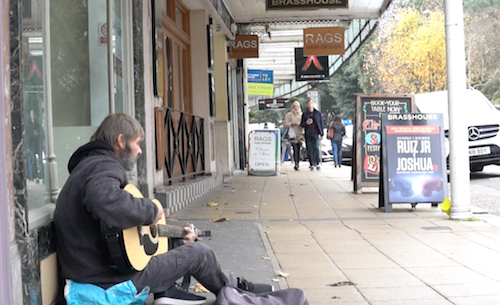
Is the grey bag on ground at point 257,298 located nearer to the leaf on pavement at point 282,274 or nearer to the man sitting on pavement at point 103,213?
the man sitting on pavement at point 103,213

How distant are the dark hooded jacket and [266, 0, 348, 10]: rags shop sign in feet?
30.1

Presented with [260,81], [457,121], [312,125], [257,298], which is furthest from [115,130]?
[260,81]

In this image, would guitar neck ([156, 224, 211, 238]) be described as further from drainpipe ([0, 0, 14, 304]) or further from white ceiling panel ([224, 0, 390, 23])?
white ceiling panel ([224, 0, 390, 23])

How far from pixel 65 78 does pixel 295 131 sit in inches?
512

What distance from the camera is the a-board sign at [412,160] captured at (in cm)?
758

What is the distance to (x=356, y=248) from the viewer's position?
535 cm

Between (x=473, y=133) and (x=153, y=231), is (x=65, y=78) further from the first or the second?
(x=473, y=133)

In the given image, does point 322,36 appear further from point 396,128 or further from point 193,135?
point 396,128

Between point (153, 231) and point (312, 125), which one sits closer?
point (153, 231)

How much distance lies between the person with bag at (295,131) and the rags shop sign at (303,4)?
553 cm

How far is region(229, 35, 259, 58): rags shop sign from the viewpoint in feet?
52.8

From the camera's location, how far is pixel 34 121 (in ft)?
11.5

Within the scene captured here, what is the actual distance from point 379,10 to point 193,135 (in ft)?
24.4

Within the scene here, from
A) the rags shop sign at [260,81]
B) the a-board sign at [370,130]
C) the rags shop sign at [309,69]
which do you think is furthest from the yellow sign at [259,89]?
the a-board sign at [370,130]
